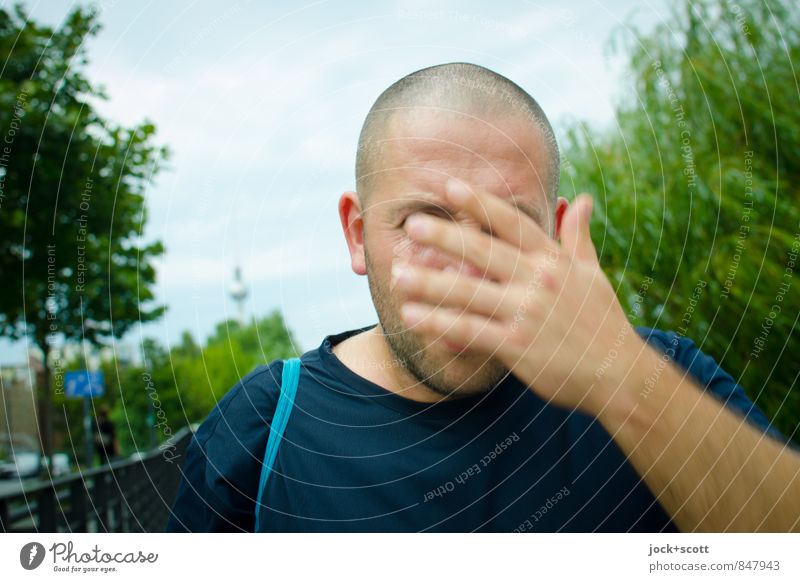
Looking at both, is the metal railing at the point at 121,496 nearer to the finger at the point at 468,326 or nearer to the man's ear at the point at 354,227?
the man's ear at the point at 354,227

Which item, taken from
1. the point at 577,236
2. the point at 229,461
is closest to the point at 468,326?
the point at 577,236

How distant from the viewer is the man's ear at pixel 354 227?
1222 mm

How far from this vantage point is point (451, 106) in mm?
1104

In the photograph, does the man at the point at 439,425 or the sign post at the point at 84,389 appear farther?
the sign post at the point at 84,389

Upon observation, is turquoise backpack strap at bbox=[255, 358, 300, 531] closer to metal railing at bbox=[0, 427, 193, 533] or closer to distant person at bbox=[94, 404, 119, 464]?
metal railing at bbox=[0, 427, 193, 533]

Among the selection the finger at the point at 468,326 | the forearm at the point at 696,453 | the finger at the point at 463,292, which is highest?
the finger at the point at 463,292

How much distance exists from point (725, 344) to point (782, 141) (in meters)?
0.70

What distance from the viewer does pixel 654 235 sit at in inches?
98.5

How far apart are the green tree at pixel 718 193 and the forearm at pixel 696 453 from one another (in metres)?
1.09

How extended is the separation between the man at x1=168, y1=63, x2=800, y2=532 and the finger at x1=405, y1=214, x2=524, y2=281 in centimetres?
24

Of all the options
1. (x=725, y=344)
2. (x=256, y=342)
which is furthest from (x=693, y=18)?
(x=256, y=342)

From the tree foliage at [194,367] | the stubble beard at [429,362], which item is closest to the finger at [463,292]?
the stubble beard at [429,362]

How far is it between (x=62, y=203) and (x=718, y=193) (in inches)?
84.7
